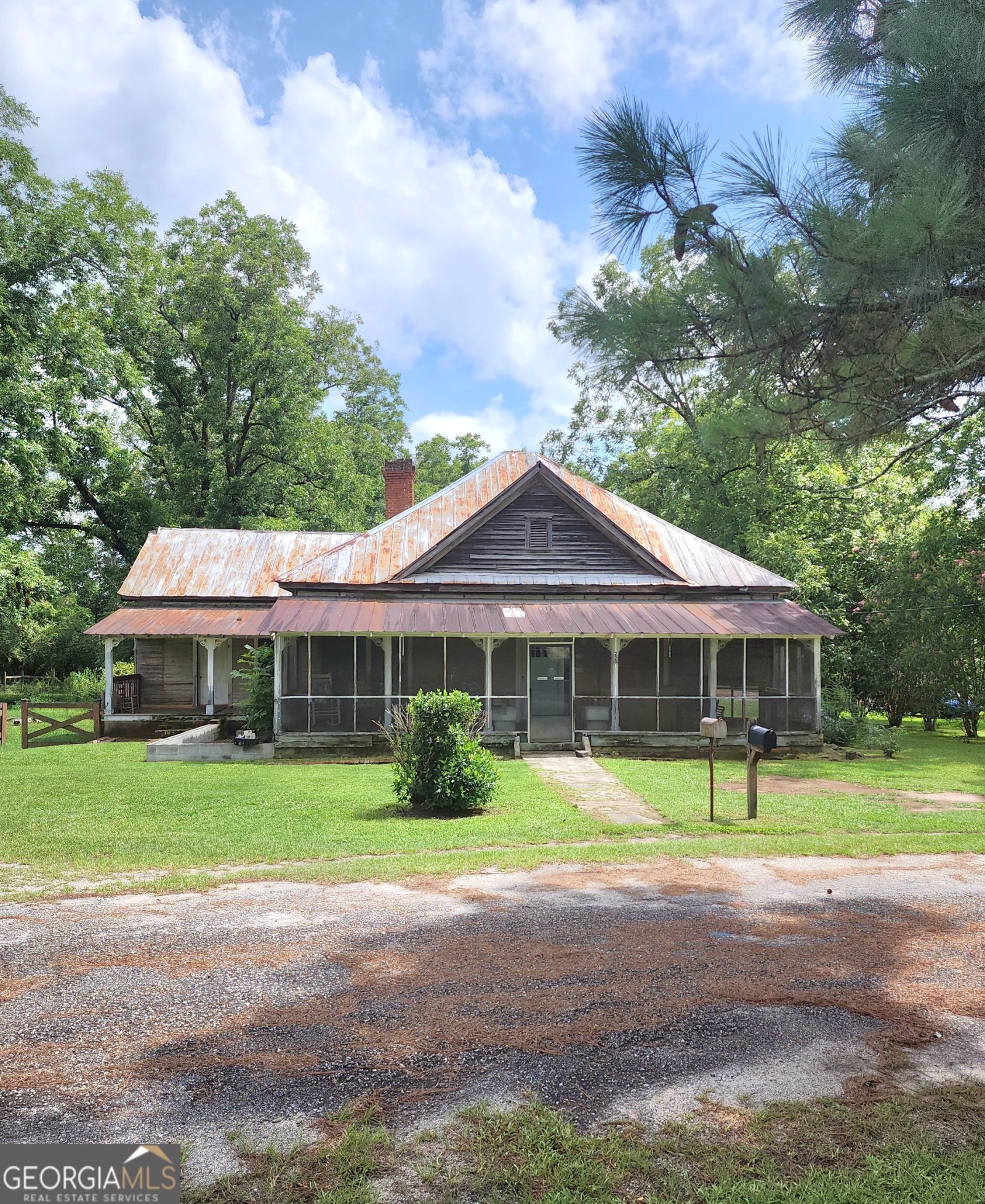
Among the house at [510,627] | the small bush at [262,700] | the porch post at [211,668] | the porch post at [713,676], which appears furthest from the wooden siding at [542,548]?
the porch post at [211,668]

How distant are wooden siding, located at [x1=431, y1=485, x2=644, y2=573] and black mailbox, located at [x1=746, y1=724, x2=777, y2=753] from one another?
1212 cm

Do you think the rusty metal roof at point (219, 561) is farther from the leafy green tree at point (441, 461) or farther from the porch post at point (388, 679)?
the leafy green tree at point (441, 461)

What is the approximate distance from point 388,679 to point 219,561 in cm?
1002

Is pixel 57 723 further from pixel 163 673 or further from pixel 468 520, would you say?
pixel 468 520

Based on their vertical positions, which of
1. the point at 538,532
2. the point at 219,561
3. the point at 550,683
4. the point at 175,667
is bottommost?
the point at 550,683

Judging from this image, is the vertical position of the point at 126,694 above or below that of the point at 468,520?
below

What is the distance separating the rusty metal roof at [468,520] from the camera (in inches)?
843

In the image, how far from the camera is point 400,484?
92.5ft

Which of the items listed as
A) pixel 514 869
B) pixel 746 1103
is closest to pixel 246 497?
pixel 514 869

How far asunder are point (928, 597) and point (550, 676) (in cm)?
1067

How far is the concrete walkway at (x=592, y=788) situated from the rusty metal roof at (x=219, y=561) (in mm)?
10340

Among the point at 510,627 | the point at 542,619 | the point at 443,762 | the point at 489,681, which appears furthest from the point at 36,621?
the point at 443,762

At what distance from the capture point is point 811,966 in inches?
216

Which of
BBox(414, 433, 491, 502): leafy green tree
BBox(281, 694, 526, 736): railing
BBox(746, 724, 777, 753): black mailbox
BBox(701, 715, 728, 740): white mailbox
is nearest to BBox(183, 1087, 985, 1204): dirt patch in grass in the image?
BBox(746, 724, 777, 753): black mailbox
